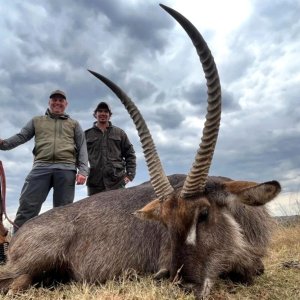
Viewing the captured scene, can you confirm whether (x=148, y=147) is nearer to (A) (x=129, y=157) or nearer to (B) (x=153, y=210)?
(B) (x=153, y=210)

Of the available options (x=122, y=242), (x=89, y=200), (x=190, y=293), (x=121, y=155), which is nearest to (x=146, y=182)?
(x=89, y=200)

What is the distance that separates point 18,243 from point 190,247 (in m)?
2.84

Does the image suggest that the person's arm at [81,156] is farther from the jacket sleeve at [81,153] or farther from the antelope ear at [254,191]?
the antelope ear at [254,191]

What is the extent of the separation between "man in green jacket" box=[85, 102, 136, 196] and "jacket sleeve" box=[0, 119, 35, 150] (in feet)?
4.84

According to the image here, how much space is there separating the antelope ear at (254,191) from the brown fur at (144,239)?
0.03 m

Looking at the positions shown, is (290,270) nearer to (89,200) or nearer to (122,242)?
(122,242)

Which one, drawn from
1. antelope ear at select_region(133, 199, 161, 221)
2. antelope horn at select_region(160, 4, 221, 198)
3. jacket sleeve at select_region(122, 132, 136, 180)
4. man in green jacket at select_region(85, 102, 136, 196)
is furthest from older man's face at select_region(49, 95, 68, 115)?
antelope horn at select_region(160, 4, 221, 198)

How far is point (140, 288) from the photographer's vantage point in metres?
4.74

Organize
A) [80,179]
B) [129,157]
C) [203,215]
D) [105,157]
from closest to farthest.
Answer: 1. [203,215]
2. [80,179]
3. [105,157]
4. [129,157]

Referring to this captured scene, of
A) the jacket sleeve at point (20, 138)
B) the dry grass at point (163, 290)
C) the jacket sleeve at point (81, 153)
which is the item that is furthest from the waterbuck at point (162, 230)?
the jacket sleeve at point (20, 138)

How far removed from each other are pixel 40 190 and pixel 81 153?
1076mm

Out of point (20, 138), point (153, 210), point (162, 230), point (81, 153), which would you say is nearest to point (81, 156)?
point (81, 153)

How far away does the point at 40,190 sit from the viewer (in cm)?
884

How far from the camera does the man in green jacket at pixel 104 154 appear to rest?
10250mm
